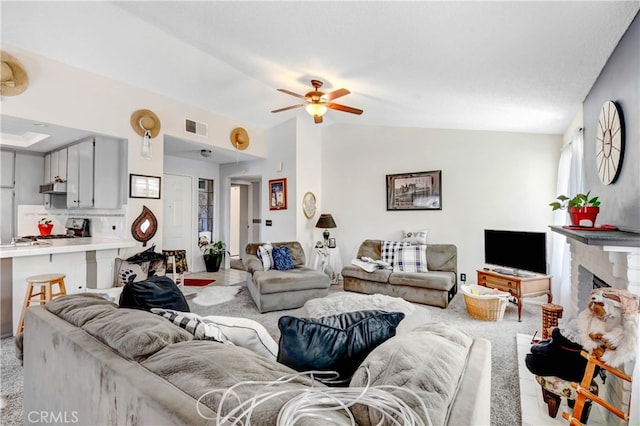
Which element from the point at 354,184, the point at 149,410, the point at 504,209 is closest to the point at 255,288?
the point at 354,184

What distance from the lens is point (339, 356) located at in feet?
3.56

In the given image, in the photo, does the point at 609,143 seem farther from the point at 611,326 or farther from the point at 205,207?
the point at 205,207

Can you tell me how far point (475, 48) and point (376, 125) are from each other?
3169mm

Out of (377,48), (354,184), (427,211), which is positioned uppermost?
(377,48)

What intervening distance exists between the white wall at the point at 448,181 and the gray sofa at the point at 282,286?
1737 millimetres

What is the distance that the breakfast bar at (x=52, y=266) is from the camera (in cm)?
291

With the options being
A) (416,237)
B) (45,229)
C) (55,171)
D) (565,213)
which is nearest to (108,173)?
(55,171)

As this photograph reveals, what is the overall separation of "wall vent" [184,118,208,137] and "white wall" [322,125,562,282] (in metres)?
2.23

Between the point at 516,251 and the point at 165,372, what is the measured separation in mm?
4017

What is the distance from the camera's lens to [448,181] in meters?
4.77

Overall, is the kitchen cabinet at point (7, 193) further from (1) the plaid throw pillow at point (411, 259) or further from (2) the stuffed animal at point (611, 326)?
(2) the stuffed animal at point (611, 326)

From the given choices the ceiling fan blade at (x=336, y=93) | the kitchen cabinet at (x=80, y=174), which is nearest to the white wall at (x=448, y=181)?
the ceiling fan blade at (x=336, y=93)

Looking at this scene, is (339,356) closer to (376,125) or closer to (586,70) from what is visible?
(586,70)

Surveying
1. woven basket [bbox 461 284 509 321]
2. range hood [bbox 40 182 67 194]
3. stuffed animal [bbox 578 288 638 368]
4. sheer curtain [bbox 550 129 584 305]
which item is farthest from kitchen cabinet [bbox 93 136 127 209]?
sheer curtain [bbox 550 129 584 305]
